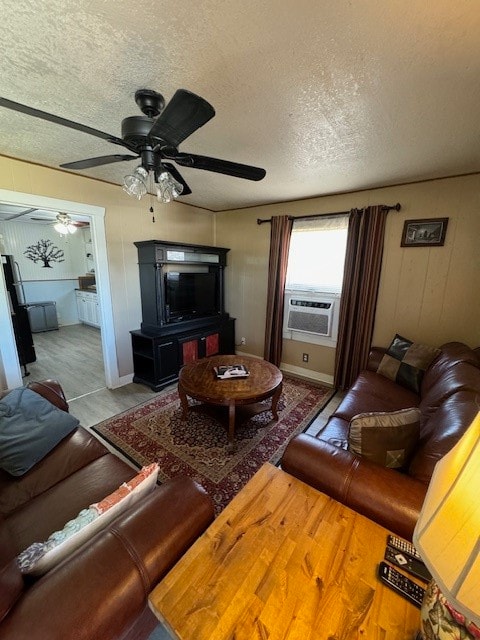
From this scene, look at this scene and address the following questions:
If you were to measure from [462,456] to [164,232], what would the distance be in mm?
3675

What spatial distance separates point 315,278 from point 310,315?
1.63 feet

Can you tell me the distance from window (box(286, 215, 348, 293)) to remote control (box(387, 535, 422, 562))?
2.71 meters

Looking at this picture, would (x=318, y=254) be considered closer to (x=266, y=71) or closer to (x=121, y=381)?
(x=266, y=71)

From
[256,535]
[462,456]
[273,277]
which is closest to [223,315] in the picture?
[273,277]

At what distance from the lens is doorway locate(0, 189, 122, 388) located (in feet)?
7.64

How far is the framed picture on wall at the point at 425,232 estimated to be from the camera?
2529 millimetres

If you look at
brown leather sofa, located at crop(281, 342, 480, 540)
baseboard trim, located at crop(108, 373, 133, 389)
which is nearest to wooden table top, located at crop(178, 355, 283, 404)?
brown leather sofa, located at crop(281, 342, 480, 540)

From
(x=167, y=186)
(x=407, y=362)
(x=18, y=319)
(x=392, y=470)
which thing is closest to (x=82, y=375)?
(x=18, y=319)

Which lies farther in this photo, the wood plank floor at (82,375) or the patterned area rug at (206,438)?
the wood plank floor at (82,375)

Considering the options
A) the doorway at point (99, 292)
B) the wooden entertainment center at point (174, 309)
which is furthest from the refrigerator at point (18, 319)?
the wooden entertainment center at point (174, 309)

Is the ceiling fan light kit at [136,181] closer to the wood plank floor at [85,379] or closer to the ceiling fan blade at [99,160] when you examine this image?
the ceiling fan blade at [99,160]

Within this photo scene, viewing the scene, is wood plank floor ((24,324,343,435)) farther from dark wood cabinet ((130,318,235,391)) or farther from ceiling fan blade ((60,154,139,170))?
ceiling fan blade ((60,154,139,170))

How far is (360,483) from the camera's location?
106 centimetres

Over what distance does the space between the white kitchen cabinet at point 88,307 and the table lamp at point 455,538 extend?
6.32 metres
